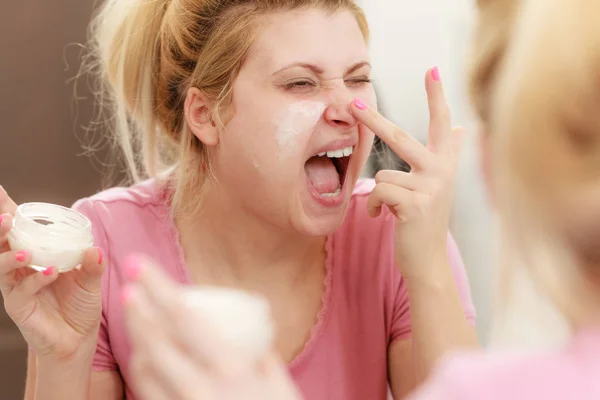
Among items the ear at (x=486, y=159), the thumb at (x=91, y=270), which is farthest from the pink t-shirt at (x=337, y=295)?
the ear at (x=486, y=159)

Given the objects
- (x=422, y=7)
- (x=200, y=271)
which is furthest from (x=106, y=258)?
(x=422, y=7)

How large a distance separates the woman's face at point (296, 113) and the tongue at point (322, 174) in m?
0.02

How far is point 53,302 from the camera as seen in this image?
0.84 m

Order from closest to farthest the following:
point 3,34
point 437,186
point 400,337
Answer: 1. point 437,186
2. point 400,337
3. point 3,34

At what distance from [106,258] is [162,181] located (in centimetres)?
15

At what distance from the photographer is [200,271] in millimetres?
995

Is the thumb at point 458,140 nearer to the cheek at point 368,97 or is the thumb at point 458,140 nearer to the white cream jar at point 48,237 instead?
the cheek at point 368,97

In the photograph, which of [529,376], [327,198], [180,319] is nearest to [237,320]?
[180,319]

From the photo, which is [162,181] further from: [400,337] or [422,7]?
[422,7]

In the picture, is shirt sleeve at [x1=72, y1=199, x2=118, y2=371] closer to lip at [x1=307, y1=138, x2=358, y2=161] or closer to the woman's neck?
the woman's neck

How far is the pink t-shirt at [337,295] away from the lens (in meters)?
0.95

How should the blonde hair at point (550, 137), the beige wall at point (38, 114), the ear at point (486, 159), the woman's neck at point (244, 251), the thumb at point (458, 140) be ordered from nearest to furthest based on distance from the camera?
the blonde hair at point (550, 137)
the ear at point (486, 159)
the thumb at point (458, 140)
the woman's neck at point (244, 251)
the beige wall at point (38, 114)

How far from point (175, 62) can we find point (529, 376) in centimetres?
67

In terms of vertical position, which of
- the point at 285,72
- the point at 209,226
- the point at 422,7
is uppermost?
the point at 422,7
